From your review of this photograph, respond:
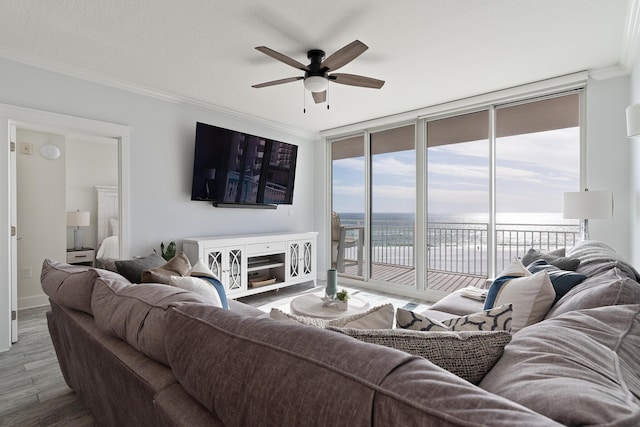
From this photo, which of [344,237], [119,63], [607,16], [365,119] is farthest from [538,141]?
[119,63]

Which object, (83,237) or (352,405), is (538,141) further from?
(83,237)

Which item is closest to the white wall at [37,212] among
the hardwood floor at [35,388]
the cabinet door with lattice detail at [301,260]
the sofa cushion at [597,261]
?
the hardwood floor at [35,388]

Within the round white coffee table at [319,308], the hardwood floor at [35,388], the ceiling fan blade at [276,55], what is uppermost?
the ceiling fan blade at [276,55]

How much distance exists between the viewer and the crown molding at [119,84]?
2639 mm

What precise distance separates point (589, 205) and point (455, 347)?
2587mm

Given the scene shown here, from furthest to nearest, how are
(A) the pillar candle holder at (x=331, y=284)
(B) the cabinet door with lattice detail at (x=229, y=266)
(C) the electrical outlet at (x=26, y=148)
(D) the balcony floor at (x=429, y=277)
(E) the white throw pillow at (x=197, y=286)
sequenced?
(D) the balcony floor at (x=429, y=277) < (C) the electrical outlet at (x=26, y=148) < (B) the cabinet door with lattice detail at (x=229, y=266) < (A) the pillar candle holder at (x=331, y=284) < (E) the white throw pillow at (x=197, y=286)

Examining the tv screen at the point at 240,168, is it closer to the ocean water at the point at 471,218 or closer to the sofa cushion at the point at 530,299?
the ocean water at the point at 471,218

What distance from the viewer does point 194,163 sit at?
3676mm

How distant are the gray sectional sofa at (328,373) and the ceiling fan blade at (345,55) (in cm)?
182

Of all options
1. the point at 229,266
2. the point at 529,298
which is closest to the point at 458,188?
the point at 529,298

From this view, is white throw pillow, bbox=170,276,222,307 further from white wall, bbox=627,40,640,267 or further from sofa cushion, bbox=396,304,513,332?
white wall, bbox=627,40,640,267

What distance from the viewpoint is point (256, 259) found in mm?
4285

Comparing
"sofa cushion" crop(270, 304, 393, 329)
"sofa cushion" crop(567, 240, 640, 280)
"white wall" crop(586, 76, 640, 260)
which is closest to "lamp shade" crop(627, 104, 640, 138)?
"sofa cushion" crop(567, 240, 640, 280)

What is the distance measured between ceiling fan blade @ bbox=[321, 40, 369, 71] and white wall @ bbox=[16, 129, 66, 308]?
380 cm
